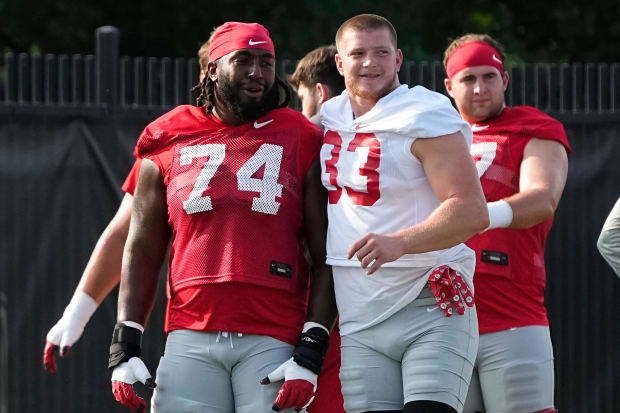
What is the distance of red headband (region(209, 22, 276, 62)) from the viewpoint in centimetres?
411

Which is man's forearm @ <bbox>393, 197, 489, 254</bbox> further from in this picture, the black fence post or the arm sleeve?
the black fence post

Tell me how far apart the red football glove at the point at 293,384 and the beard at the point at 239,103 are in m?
0.91

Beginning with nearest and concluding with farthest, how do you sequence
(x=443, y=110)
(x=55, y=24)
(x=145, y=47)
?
(x=443, y=110), (x=55, y=24), (x=145, y=47)

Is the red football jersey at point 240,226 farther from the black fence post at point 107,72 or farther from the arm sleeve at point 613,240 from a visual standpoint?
the black fence post at point 107,72

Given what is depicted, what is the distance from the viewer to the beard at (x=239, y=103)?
13.4 feet

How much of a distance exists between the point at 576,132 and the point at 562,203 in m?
0.44

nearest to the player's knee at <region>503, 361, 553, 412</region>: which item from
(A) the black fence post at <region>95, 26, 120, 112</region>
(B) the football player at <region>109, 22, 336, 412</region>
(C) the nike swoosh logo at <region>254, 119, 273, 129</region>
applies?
(B) the football player at <region>109, 22, 336, 412</region>

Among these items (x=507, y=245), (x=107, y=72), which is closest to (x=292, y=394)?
(x=507, y=245)

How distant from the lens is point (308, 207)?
13.4 feet

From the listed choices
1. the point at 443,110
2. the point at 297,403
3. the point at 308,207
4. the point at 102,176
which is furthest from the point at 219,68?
the point at 102,176

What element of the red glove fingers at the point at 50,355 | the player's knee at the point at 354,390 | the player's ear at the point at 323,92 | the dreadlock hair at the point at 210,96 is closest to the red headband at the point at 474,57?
the player's ear at the point at 323,92

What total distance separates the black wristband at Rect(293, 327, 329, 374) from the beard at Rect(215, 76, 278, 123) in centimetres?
82

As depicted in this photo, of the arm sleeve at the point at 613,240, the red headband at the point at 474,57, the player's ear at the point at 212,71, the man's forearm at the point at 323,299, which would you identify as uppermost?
the red headband at the point at 474,57

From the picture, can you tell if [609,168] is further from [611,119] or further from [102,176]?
[102,176]
